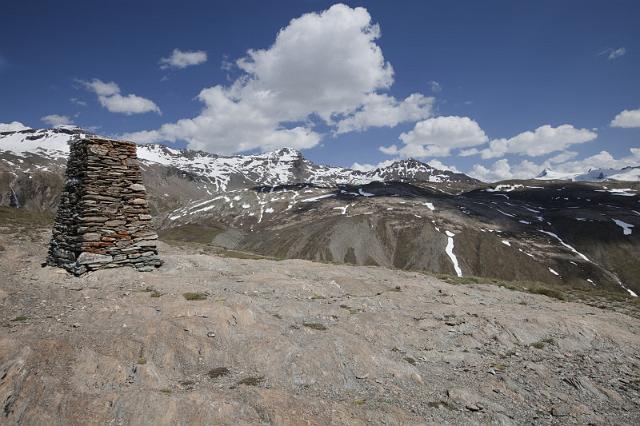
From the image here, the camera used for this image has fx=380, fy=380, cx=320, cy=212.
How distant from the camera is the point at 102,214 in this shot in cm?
1836

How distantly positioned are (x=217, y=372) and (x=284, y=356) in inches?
80.0

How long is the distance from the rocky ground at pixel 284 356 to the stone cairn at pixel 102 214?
910 mm

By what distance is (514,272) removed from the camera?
597ft

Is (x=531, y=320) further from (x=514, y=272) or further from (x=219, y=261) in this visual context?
(x=514, y=272)

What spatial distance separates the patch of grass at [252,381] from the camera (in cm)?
1012

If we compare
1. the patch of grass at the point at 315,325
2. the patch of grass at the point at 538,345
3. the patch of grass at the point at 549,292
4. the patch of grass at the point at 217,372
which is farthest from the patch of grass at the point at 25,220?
the patch of grass at the point at 549,292

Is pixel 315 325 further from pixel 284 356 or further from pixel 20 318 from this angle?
pixel 20 318

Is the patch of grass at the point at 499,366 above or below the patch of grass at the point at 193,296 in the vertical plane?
below

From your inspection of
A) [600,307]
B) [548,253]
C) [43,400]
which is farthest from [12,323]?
[548,253]

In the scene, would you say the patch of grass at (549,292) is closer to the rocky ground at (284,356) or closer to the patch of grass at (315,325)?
the rocky ground at (284,356)

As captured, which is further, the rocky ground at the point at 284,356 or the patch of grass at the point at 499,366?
the patch of grass at the point at 499,366

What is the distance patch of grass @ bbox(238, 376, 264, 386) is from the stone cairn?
1122 centimetres

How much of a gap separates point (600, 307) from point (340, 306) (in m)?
16.4

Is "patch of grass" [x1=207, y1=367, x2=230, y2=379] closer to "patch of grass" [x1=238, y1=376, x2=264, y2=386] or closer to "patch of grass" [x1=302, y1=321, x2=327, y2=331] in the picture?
"patch of grass" [x1=238, y1=376, x2=264, y2=386]
